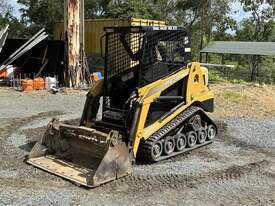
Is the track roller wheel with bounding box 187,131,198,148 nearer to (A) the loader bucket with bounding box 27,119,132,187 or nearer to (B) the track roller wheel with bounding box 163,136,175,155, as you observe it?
(B) the track roller wheel with bounding box 163,136,175,155

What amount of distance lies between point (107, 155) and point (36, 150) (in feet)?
5.74

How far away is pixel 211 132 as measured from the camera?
8.83 metres

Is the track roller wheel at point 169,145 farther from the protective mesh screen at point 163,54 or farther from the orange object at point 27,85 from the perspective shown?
the orange object at point 27,85

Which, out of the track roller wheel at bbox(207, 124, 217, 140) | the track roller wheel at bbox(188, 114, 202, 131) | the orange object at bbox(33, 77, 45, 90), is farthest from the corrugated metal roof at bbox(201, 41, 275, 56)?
the track roller wheel at bbox(188, 114, 202, 131)

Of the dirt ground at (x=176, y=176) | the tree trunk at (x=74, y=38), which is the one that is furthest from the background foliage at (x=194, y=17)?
the dirt ground at (x=176, y=176)

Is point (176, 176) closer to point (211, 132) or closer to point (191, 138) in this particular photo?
point (191, 138)

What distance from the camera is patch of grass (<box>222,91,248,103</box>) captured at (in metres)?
14.1

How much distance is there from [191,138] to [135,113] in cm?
165

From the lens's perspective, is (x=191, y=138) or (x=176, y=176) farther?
(x=191, y=138)

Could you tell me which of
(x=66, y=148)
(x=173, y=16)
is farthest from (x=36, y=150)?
(x=173, y=16)

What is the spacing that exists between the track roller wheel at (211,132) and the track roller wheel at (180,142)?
0.89m

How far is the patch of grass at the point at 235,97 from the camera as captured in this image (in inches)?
554

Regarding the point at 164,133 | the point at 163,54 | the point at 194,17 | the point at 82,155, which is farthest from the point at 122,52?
the point at 194,17

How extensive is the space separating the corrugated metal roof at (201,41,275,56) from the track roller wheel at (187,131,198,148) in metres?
15.7
